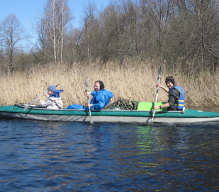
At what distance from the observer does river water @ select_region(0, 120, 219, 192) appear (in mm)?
3963

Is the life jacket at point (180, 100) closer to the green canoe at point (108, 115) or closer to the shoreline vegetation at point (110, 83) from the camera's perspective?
the green canoe at point (108, 115)

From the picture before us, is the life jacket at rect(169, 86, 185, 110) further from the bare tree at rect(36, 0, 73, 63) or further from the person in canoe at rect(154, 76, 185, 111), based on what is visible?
the bare tree at rect(36, 0, 73, 63)

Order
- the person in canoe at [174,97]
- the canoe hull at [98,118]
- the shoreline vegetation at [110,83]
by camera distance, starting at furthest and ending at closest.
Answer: the shoreline vegetation at [110,83]
the canoe hull at [98,118]
the person in canoe at [174,97]

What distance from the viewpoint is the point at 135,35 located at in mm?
22312

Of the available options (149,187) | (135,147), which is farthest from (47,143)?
(149,187)

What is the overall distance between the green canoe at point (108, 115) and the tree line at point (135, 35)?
14.0 feet

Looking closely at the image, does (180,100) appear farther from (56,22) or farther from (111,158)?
(56,22)

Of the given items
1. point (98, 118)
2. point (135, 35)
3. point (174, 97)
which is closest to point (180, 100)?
point (174, 97)

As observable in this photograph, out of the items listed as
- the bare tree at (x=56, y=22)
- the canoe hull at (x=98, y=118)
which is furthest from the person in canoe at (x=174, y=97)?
the bare tree at (x=56, y=22)

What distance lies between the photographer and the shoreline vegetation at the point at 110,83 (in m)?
10.5

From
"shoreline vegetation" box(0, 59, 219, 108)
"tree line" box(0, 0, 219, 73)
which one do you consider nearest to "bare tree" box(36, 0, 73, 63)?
"tree line" box(0, 0, 219, 73)

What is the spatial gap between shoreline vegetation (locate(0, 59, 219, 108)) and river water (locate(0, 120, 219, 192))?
118 inches

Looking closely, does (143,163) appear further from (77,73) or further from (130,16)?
(130,16)

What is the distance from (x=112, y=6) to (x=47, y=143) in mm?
27375
